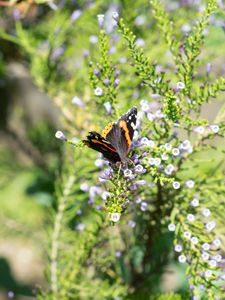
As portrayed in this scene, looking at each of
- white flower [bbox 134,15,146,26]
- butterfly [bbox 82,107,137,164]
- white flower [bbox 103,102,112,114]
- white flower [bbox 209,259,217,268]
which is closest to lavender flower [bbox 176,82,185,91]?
butterfly [bbox 82,107,137,164]

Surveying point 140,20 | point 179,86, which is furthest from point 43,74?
point 179,86

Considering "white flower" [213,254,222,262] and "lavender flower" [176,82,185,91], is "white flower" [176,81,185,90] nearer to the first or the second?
"lavender flower" [176,82,185,91]

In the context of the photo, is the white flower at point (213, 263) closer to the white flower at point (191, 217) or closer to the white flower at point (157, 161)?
the white flower at point (191, 217)

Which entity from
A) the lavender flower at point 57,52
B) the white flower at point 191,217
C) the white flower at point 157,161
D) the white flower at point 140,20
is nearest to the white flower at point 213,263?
the white flower at point 191,217

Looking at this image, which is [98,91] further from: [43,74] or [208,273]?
[43,74]

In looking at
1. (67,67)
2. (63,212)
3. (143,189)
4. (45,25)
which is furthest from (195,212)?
(45,25)

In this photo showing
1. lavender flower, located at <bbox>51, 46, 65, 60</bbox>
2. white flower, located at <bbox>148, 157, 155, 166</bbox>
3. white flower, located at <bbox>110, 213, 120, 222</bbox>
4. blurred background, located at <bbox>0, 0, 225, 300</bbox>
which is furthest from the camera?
lavender flower, located at <bbox>51, 46, 65, 60</bbox>
